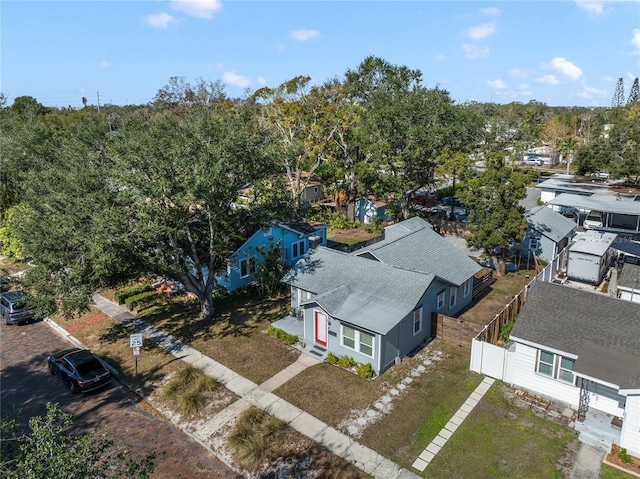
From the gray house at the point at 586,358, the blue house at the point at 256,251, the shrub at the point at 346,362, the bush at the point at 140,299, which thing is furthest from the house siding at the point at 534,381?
the bush at the point at 140,299

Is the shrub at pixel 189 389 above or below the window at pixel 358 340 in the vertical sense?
below

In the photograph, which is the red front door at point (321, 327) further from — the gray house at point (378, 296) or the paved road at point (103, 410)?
the paved road at point (103, 410)

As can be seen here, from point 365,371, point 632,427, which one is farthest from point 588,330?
point 365,371

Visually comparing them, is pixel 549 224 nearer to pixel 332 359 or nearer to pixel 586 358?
pixel 586 358

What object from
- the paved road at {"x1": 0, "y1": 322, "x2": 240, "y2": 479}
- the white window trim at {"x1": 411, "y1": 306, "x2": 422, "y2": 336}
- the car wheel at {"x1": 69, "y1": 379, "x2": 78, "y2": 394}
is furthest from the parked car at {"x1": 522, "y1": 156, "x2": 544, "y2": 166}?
the car wheel at {"x1": 69, "y1": 379, "x2": 78, "y2": 394}

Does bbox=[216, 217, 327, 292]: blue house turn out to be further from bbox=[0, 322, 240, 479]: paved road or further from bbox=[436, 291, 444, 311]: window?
bbox=[0, 322, 240, 479]: paved road

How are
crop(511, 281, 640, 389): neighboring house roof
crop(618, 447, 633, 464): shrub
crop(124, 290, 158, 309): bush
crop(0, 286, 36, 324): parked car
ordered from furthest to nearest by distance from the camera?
crop(124, 290, 158, 309): bush, crop(0, 286, 36, 324): parked car, crop(511, 281, 640, 389): neighboring house roof, crop(618, 447, 633, 464): shrub
